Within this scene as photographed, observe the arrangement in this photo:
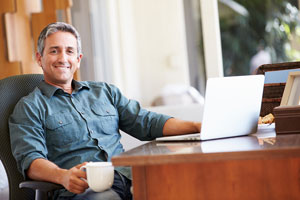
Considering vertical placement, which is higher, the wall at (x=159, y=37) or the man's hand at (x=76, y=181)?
the wall at (x=159, y=37)

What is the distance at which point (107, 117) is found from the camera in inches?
82.0

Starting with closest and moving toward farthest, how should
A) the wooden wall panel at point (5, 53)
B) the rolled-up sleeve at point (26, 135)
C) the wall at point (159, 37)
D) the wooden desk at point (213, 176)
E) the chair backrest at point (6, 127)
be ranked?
the wooden desk at point (213, 176)
the rolled-up sleeve at point (26, 135)
the chair backrest at point (6, 127)
the wooden wall panel at point (5, 53)
the wall at point (159, 37)

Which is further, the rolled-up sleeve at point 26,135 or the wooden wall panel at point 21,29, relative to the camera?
the wooden wall panel at point 21,29

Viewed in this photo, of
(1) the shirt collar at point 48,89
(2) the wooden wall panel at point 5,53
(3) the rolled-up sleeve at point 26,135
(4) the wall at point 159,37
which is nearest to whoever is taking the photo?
(3) the rolled-up sleeve at point 26,135

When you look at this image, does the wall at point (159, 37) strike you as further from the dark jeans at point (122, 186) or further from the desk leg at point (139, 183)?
the desk leg at point (139, 183)

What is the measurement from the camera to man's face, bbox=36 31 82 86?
6.92ft

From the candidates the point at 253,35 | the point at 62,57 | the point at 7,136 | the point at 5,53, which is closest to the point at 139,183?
the point at 7,136

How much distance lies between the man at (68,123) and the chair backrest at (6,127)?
0.16 feet

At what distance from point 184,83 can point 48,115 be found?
4.61 meters

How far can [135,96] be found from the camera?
638cm

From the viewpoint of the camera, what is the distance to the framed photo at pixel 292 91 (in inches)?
69.9

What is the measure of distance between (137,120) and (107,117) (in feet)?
0.44

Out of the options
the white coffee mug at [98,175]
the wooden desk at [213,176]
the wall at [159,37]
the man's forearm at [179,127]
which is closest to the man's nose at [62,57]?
the man's forearm at [179,127]

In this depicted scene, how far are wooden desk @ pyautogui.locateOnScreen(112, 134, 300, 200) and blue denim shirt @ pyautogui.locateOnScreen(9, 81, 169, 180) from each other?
65 centimetres
